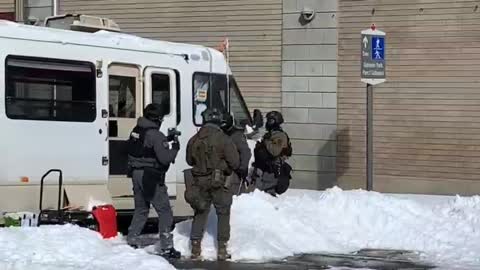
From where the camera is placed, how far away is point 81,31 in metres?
13.2

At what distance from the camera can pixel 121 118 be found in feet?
41.7

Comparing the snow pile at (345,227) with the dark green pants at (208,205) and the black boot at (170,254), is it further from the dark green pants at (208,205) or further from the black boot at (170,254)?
Result: the dark green pants at (208,205)

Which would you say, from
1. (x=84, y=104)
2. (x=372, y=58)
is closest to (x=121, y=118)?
(x=84, y=104)

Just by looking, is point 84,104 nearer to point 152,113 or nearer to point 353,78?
point 152,113

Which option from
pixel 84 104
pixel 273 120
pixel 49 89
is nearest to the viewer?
pixel 49 89

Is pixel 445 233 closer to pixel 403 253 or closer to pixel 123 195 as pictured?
pixel 403 253

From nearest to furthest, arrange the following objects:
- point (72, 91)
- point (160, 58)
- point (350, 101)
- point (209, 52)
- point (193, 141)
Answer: point (193, 141) → point (72, 91) → point (160, 58) → point (209, 52) → point (350, 101)

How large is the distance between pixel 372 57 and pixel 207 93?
2.61 m

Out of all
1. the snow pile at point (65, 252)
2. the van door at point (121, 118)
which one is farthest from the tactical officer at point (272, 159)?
the snow pile at point (65, 252)

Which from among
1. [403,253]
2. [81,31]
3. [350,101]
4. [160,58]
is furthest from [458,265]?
[350,101]

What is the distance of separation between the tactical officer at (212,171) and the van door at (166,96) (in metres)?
2.61

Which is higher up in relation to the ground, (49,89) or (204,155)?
(49,89)

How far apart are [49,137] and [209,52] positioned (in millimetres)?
3448

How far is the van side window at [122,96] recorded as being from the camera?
12594 millimetres
